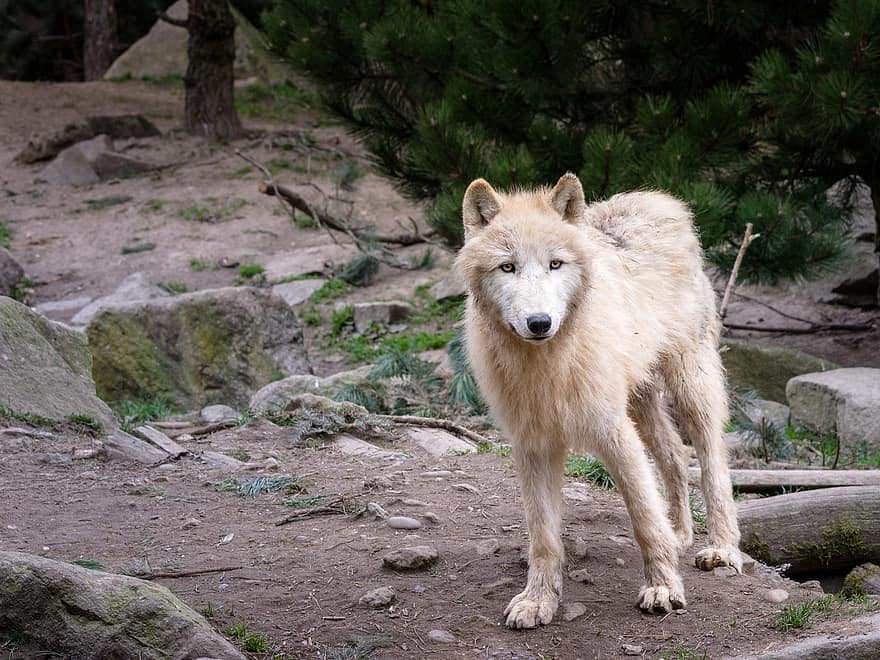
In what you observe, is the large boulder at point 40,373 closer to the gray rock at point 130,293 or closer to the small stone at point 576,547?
the small stone at point 576,547

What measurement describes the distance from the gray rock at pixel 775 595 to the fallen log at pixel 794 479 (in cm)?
164

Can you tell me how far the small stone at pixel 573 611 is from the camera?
4.55 m

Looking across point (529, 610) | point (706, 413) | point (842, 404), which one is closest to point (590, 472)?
point (706, 413)

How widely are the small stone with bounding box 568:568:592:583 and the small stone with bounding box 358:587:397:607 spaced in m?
0.98

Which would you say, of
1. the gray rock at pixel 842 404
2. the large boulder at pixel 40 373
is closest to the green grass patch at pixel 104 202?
the large boulder at pixel 40 373

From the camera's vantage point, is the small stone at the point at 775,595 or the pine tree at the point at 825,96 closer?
the small stone at the point at 775,595

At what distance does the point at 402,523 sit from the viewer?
17.6 ft

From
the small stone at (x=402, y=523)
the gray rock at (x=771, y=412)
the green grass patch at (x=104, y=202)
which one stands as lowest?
the green grass patch at (x=104, y=202)

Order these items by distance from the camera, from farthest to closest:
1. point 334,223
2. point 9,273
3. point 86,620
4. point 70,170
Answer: point 70,170
point 334,223
point 9,273
point 86,620

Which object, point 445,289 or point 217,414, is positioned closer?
point 217,414

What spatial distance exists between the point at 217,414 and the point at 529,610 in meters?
4.89

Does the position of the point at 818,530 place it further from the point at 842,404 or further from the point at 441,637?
the point at 842,404

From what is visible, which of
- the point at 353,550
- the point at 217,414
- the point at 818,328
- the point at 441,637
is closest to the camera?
the point at 441,637

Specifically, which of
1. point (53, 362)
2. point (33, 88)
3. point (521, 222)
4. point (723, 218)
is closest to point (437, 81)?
point (723, 218)
